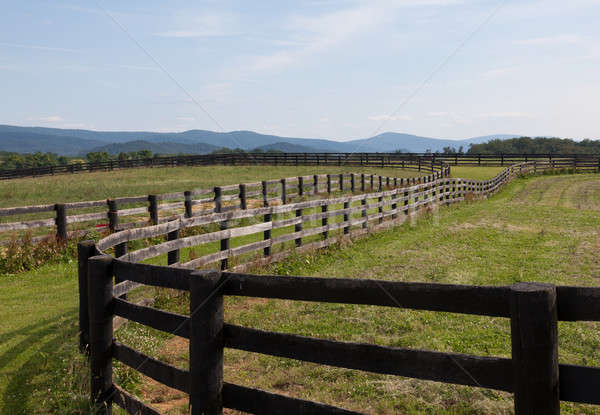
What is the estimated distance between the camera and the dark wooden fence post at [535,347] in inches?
108

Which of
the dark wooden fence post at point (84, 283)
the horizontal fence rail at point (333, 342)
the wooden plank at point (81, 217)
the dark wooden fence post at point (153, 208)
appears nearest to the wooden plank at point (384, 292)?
the horizontal fence rail at point (333, 342)

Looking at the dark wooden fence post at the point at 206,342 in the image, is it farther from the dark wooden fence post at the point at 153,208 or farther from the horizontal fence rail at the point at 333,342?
the dark wooden fence post at the point at 153,208

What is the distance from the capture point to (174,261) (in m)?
7.93

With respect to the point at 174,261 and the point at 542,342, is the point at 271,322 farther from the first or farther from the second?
the point at 542,342

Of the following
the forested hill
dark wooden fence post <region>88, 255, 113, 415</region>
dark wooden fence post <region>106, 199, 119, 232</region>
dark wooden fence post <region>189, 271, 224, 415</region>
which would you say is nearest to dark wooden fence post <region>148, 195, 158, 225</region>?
dark wooden fence post <region>106, 199, 119, 232</region>

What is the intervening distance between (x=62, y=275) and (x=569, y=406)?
943cm

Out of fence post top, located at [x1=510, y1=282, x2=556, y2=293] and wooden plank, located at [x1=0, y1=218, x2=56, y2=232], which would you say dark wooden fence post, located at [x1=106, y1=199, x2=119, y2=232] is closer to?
wooden plank, located at [x1=0, y1=218, x2=56, y2=232]

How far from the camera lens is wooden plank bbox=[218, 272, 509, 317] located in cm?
296

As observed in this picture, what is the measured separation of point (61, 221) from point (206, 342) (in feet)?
32.7

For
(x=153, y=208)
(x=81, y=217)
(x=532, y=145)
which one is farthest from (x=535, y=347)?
(x=532, y=145)

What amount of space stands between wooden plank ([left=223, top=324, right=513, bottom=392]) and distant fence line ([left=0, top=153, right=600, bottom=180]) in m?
52.0

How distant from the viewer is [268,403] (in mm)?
3564

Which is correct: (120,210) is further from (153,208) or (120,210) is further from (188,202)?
(188,202)

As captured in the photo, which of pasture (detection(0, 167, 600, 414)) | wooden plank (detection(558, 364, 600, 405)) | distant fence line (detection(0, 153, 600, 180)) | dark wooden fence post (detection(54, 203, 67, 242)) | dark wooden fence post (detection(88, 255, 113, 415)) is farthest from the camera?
distant fence line (detection(0, 153, 600, 180))
